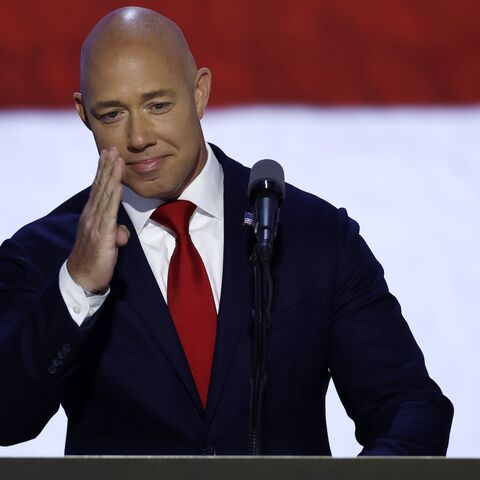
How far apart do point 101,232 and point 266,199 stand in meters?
0.27

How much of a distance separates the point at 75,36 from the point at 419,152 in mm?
758

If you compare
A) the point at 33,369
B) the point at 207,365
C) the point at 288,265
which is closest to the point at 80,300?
the point at 33,369

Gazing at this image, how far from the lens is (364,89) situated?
272cm

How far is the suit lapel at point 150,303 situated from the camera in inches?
73.2

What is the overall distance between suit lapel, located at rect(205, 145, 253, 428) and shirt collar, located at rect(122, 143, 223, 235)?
2cm

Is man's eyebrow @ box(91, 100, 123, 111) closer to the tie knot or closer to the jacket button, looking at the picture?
the tie knot

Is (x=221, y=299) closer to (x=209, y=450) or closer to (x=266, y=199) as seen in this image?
(x=209, y=450)

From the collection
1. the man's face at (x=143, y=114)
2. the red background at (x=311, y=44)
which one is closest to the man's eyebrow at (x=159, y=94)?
the man's face at (x=143, y=114)

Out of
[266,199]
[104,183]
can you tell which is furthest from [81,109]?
[266,199]

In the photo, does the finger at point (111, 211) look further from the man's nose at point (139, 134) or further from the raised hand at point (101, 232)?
the man's nose at point (139, 134)

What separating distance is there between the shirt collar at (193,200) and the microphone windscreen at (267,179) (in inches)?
15.3

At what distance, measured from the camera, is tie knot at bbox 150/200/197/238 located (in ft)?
6.46

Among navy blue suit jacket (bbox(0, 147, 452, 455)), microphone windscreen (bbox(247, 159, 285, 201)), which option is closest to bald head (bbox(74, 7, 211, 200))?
navy blue suit jacket (bbox(0, 147, 452, 455))

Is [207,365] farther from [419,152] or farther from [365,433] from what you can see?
[419,152]
